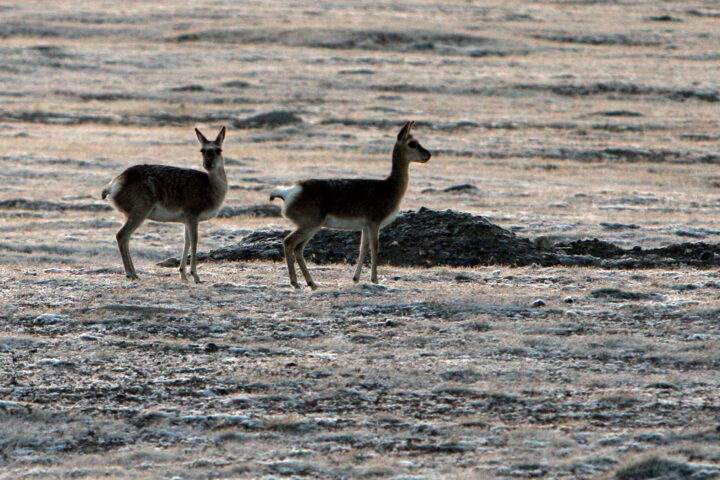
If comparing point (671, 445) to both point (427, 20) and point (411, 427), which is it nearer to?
point (411, 427)

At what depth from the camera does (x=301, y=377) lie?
34.3 feet

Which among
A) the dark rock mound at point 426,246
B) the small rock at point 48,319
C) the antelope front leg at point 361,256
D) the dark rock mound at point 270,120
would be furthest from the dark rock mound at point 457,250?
the dark rock mound at point 270,120

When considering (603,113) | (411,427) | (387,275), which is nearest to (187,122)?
(603,113)

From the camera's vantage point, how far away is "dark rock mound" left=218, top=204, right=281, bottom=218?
24.0 m

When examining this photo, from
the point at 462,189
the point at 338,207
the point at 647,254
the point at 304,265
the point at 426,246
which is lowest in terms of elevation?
the point at 462,189

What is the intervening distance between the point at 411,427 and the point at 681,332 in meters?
3.92

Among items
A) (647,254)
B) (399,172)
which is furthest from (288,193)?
(647,254)

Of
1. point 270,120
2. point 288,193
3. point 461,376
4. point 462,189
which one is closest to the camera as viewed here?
point 461,376

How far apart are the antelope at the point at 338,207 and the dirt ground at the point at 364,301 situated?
1.58ft

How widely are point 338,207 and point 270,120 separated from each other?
982 inches

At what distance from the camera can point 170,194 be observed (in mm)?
14031

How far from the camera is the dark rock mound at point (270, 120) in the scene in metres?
37.8

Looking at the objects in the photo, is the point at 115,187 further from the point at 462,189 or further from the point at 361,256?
the point at 462,189

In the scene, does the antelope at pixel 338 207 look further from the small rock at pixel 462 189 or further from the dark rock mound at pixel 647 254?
the small rock at pixel 462 189
